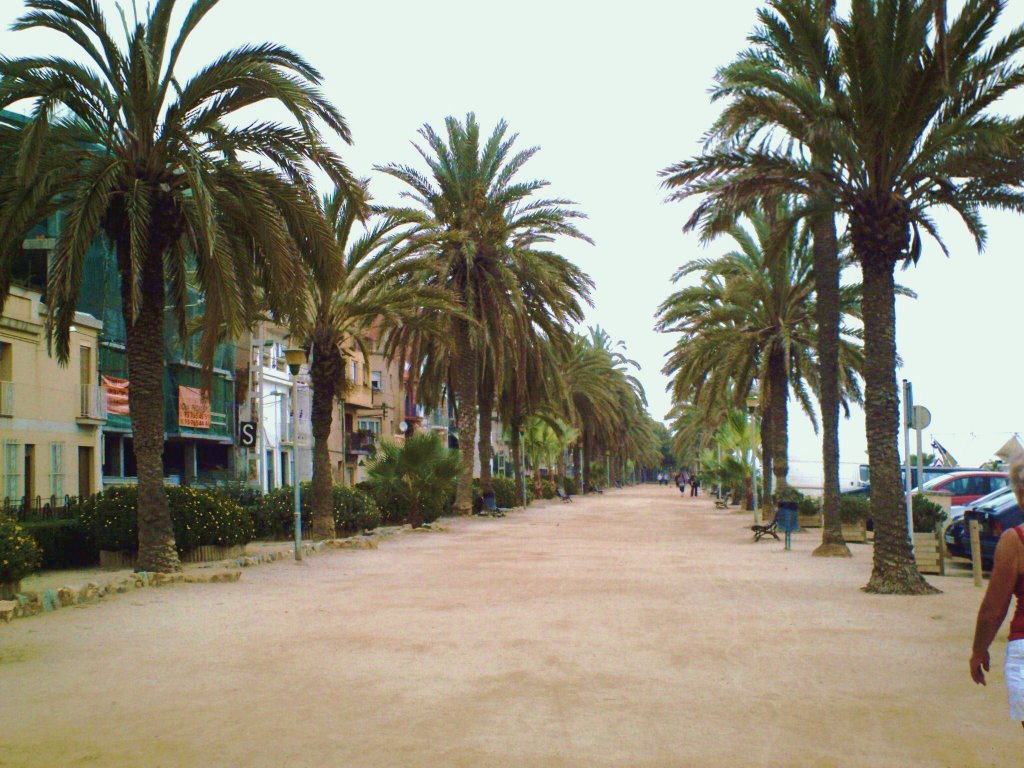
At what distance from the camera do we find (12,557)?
12.3 m

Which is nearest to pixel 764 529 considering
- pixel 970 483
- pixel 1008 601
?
pixel 970 483

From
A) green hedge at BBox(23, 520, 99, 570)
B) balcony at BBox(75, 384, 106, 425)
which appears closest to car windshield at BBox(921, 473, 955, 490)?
green hedge at BBox(23, 520, 99, 570)

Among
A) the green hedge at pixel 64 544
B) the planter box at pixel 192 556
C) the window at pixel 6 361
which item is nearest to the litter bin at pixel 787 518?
the planter box at pixel 192 556

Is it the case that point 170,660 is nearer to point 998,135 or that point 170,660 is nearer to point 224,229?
point 224,229

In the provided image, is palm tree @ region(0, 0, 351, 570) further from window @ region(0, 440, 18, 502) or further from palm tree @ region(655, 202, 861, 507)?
palm tree @ region(655, 202, 861, 507)

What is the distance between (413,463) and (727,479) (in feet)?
80.8

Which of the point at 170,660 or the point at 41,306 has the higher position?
the point at 41,306

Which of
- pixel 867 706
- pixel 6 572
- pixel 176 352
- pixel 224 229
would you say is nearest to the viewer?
pixel 867 706

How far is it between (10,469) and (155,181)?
13.9 metres

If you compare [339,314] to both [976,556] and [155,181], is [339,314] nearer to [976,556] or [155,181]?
[155,181]

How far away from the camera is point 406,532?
27.9 metres

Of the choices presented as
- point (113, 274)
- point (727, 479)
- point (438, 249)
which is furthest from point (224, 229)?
point (727, 479)

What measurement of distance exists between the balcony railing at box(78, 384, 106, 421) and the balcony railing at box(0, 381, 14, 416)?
13.5 ft

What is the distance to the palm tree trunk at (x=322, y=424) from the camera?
2400 cm
